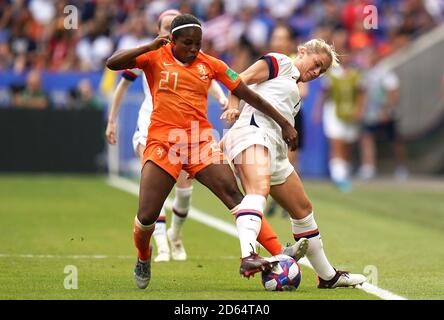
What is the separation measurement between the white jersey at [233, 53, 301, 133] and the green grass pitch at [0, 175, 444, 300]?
1383 millimetres

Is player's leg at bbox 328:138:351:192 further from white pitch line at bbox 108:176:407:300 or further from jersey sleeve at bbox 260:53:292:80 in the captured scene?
jersey sleeve at bbox 260:53:292:80

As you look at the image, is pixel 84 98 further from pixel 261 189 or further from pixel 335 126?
pixel 261 189

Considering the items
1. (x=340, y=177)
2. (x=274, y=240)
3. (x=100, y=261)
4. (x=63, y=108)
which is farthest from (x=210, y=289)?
(x=63, y=108)

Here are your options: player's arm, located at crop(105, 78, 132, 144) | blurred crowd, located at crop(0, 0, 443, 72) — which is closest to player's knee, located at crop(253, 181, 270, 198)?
player's arm, located at crop(105, 78, 132, 144)

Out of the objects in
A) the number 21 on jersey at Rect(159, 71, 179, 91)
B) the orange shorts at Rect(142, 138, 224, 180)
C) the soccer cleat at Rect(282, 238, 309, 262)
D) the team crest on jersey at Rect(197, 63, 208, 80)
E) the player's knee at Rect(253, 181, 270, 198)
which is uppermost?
the team crest on jersey at Rect(197, 63, 208, 80)

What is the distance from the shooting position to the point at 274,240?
31.5 ft

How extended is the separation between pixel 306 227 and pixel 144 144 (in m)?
2.53

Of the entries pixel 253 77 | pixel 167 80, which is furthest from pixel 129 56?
pixel 253 77

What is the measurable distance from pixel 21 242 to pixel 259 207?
4719mm

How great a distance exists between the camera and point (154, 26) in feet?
82.9

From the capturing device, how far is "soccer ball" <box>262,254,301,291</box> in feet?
29.7

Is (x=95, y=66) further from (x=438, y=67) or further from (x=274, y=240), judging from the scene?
(x=274, y=240)

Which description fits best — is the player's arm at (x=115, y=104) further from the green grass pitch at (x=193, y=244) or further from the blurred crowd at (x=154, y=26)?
the blurred crowd at (x=154, y=26)

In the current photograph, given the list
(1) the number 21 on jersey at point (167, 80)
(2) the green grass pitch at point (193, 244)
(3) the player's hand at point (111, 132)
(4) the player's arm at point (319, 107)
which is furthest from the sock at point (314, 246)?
(4) the player's arm at point (319, 107)
